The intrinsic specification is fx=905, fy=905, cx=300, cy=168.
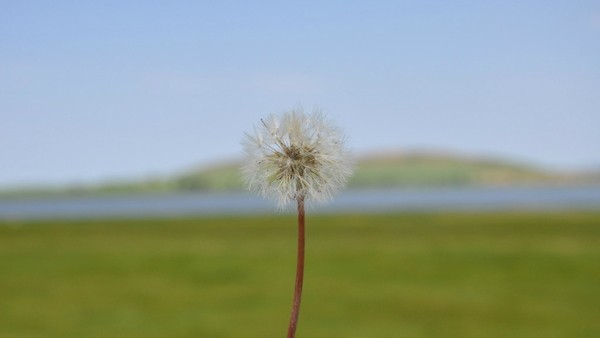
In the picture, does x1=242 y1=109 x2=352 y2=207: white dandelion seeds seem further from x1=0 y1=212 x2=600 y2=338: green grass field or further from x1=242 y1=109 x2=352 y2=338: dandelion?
x1=0 y1=212 x2=600 y2=338: green grass field

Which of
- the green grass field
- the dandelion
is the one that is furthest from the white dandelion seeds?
the green grass field

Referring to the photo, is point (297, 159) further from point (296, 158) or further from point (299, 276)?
point (299, 276)

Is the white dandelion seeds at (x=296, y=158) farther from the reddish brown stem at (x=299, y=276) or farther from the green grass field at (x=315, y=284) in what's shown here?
the green grass field at (x=315, y=284)

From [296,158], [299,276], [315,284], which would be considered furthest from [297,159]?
[315,284]

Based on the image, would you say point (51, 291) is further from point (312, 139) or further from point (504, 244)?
point (312, 139)

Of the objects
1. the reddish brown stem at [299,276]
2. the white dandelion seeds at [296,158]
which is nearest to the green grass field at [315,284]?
the white dandelion seeds at [296,158]

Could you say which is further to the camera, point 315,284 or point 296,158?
point 315,284

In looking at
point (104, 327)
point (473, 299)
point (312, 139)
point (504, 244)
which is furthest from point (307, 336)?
point (504, 244)
